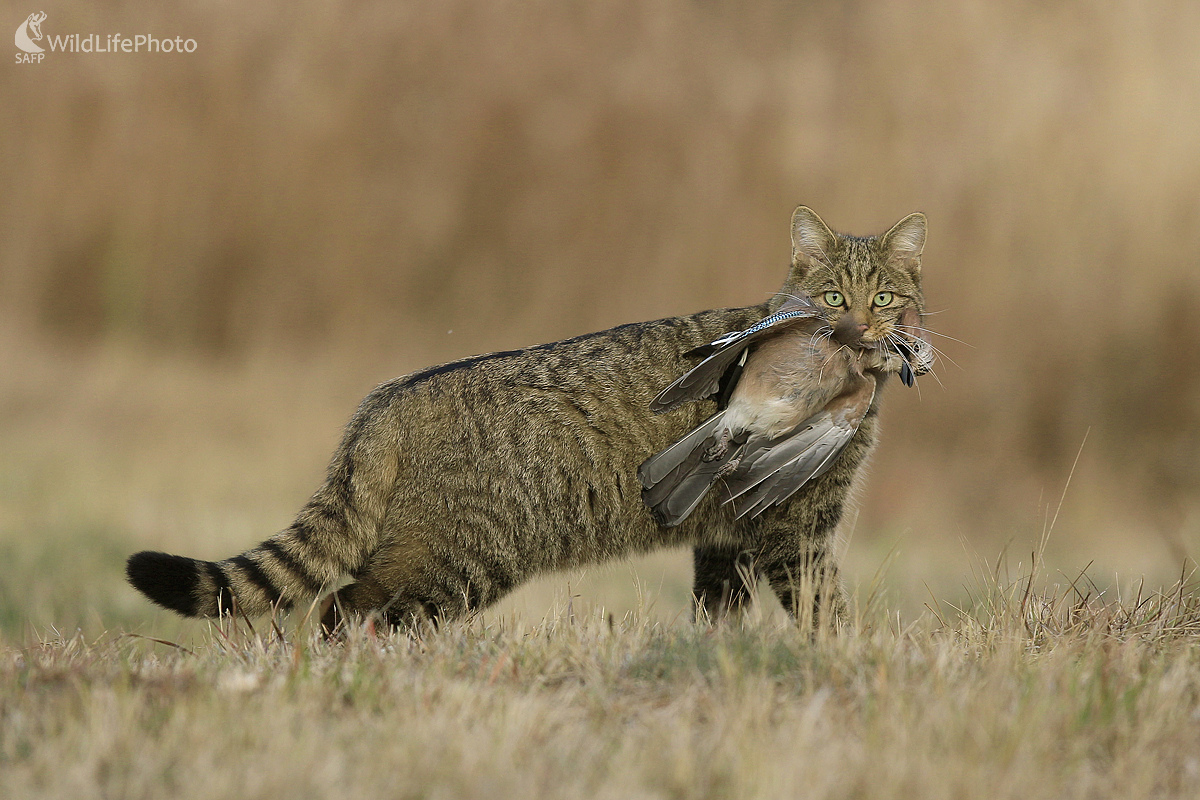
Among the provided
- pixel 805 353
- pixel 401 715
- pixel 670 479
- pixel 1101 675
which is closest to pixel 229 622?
pixel 401 715

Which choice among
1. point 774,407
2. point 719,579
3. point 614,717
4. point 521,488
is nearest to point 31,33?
point 521,488

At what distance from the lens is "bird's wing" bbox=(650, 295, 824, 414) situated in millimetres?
3340

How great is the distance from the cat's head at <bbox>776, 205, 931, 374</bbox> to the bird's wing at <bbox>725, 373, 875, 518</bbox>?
0.17m

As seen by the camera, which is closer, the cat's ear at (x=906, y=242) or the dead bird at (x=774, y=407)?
the dead bird at (x=774, y=407)

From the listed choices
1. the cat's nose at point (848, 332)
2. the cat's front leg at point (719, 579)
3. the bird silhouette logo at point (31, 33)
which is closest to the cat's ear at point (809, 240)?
the cat's nose at point (848, 332)

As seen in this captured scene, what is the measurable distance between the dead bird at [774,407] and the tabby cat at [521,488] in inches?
5.0

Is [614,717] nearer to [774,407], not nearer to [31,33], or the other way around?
[774,407]

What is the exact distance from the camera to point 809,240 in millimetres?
3947

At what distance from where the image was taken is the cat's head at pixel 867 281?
138 inches

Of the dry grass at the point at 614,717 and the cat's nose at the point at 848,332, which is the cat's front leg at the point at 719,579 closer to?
the cat's nose at the point at 848,332

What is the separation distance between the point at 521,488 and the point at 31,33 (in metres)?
8.65

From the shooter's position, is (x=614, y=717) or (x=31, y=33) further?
(x=31, y=33)

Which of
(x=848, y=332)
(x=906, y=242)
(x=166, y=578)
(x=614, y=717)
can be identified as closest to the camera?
(x=614, y=717)

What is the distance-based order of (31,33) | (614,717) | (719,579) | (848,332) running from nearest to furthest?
(614,717), (848,332), (719,579), (31,33)
